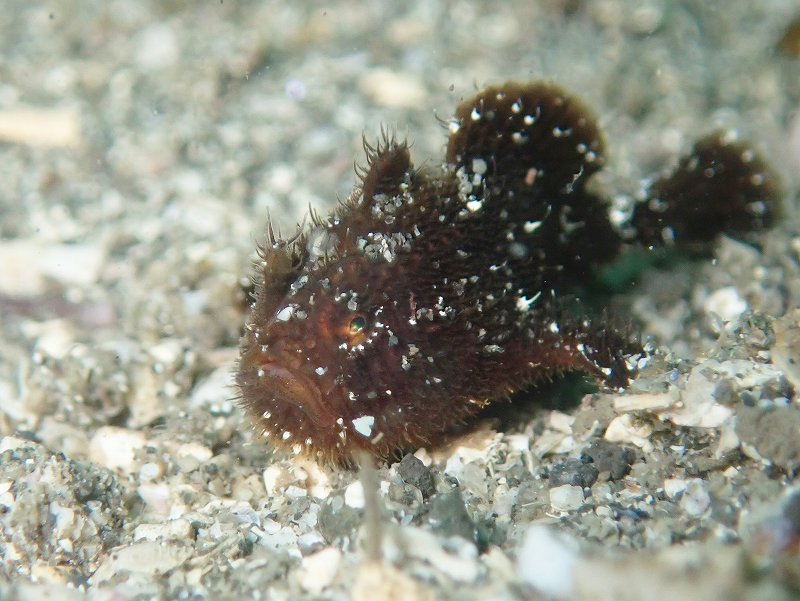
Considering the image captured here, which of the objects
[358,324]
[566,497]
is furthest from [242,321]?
[566,497]

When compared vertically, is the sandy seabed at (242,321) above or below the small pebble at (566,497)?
above

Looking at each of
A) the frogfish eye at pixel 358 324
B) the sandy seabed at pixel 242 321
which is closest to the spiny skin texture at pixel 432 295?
the frogfish eye at pixel 358 324

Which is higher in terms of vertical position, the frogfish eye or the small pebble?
the frogfish eye

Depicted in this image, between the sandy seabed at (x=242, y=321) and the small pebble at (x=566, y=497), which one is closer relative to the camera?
the sandy seabed at (x=242, y=321)

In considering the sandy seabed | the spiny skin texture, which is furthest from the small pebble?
the spiny skin texture

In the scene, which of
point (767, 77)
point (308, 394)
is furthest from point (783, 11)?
point (308, 394)

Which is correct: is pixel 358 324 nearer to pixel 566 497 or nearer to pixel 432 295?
pixel 432 295

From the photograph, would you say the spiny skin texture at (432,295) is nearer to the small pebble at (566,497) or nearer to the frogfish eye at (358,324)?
the frogfish eye at (358,324)

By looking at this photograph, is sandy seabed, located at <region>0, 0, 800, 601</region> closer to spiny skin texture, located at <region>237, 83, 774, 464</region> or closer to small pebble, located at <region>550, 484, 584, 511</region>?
small pebble, located at <region>550, 484, 584, 511</region>

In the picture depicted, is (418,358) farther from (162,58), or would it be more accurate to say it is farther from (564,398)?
(162,58)
